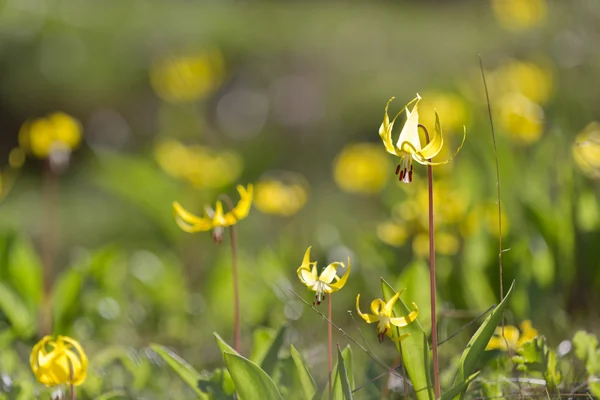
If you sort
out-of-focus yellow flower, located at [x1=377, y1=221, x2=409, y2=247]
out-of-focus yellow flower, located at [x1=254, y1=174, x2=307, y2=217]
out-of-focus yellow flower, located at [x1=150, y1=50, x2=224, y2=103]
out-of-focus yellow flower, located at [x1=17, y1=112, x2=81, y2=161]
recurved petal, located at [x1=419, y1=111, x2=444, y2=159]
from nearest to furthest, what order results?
1. recurved petal, located at [x1=419, y1=111, x2=444, y2=159]
2. out-of-focus yellow flower, located at [x1=377, y1=221, x2=409, y2=247]
3. out-of-focus yellow flower, located at [x1=17, y1=112, x2=81, y2=161]
4. out-of-focus yellow flower, located at [x1=254, y1=174, x2=307, y2=217]
5. out-of-focus yellow flower, located at [x1=150, y1=50, x2=224, y2=103]

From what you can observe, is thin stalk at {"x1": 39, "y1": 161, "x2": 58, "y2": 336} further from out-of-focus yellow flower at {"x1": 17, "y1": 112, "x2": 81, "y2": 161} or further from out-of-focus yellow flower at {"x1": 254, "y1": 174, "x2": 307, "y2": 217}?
out-of-focus yellow flower at {"x1": 254, "y1": 174, "x2": 307, "y2": 217}

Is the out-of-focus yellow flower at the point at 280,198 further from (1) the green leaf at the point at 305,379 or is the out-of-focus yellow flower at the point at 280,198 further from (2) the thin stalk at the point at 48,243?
(1) the green leaf at the point at 305,379

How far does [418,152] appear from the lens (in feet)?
4.68

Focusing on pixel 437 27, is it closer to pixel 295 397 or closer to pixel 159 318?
pixel 159 318

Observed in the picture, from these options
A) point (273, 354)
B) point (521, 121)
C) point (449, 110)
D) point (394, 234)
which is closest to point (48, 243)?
point (449, 110)

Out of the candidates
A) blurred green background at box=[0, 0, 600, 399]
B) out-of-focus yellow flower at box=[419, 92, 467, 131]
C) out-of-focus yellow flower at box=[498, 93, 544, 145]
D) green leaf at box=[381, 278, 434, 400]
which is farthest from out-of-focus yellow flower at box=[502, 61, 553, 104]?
green leaf at box=[381, 278, 434, 400]

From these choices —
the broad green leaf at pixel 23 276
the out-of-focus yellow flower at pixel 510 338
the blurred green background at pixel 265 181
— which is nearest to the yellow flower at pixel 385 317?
the out-of-focus yellow flower at pixel 510 338

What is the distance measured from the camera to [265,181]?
12.4 ft

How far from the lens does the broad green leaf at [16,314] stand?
2625 mm

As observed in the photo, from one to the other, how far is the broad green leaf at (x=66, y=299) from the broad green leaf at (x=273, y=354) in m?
1.08

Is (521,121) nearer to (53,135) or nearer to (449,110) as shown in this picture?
(449,110)

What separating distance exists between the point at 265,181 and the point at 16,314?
1402 mm

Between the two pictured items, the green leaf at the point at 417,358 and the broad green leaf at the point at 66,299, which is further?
the broad green leaf at the point at 66,299

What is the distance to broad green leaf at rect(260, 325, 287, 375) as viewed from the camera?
1829mm
